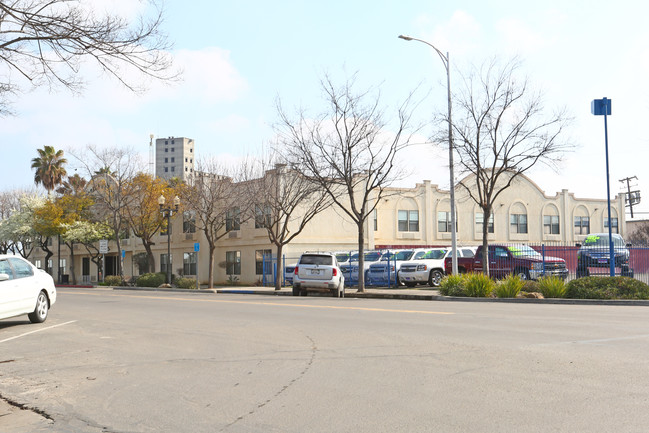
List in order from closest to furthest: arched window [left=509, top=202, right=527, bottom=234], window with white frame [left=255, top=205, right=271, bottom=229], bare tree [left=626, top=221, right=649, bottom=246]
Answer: window with white frame [left=255, top=205, right=271, bottom=229] < arched window [left=509, top=202, right=527, bottom=234] < bare tree [left=626, top=221, right=649, bottom=246]

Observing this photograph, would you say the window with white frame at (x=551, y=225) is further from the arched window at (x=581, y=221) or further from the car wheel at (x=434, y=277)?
the car wheel at (x=434, y=277)

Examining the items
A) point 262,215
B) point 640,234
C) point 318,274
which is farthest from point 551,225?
point 318,274

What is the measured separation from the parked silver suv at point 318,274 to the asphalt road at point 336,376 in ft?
34.8

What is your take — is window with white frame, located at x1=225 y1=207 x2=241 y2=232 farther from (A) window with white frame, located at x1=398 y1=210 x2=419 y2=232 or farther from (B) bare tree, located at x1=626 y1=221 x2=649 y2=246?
(B) bare tree, located at x1=626 y1=221 x2=649 y2=246

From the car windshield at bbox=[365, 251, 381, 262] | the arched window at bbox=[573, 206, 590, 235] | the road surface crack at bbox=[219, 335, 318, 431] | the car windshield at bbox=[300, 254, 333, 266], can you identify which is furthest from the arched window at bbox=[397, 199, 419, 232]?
the road surface crack at bbox=[219, 335, 318, 431]

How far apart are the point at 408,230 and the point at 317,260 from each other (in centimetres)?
2503

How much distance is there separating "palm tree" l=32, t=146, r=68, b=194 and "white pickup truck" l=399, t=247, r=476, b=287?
4308 cm

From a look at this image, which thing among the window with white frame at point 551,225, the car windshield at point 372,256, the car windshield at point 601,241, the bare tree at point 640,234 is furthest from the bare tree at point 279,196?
the bare tree at point 640,234

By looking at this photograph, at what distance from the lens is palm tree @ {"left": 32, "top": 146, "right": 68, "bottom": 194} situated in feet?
200

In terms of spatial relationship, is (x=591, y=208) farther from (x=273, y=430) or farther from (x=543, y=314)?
(x=273, y=430)

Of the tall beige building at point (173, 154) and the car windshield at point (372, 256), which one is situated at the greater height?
the tall beige building at point (173, 154)

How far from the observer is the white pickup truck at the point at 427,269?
1157 inches

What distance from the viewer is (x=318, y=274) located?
24578 mm

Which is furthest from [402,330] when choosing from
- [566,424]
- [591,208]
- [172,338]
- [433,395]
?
[591,208]
